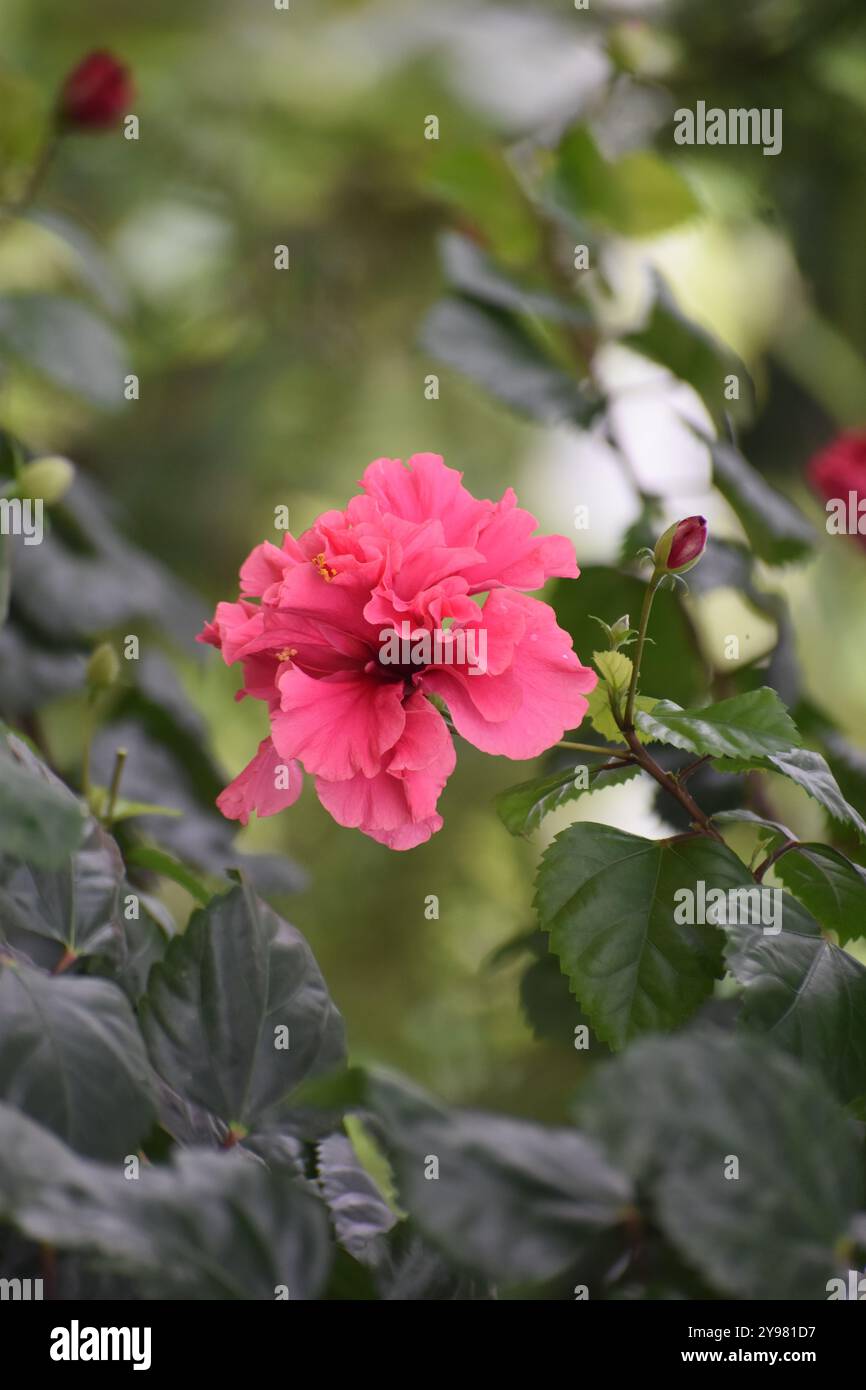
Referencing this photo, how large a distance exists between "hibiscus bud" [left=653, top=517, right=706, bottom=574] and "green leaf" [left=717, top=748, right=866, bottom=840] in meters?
0.05

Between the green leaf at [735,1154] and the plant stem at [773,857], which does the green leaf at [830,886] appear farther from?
the green leaf at [735,1154]

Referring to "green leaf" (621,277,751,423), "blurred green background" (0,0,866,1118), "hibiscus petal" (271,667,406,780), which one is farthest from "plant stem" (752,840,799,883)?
"blurred green background" (0,0,866,1118)

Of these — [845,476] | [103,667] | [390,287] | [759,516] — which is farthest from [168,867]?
[390,287]

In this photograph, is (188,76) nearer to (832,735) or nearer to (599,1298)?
(832,735)

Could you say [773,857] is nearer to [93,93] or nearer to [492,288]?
[492,288]

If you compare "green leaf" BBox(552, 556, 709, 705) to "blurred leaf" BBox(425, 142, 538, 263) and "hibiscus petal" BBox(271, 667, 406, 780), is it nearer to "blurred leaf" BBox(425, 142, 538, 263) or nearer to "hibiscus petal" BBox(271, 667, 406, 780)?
"hibiscus petal" BBox(271, 667, 406, 780)

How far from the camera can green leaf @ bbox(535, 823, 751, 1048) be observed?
30 cm

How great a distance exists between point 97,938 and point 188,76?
84cm

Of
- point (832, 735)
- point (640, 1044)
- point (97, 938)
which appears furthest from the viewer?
point (832, 735)

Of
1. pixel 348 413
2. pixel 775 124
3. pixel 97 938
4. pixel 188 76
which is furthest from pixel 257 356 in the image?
pixel 97 938

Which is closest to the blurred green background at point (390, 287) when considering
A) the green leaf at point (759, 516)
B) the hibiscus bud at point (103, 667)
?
the green leaf at point (759, 516)

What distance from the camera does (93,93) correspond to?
0.64m

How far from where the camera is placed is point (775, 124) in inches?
32.1

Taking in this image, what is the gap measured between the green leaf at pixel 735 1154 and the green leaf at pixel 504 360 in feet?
1.31
